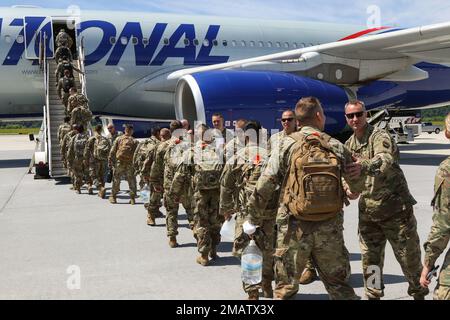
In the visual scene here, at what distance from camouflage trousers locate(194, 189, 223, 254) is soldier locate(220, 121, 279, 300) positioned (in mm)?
719

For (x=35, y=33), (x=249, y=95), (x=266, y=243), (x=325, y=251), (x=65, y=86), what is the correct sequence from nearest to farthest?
(x=325, y=251) → (x=266, y=243) → (x=249, y=95) → (x=65, y=86) → (x=35, y=33)

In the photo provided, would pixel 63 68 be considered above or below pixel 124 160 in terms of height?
above

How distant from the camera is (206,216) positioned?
5.37 m

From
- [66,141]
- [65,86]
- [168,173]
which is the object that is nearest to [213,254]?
[168,173]

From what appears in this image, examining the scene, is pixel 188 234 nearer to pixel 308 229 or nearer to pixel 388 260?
pixel 388 260

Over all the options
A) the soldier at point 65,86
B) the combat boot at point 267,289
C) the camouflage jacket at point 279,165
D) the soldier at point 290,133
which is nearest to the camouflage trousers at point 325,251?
the camouflage jacket at point 279,165

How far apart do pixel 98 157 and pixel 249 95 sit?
Result: 12.4 feet

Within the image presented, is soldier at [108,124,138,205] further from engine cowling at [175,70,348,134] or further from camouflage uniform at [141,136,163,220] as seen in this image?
engine cowling at [175,70,348,134]

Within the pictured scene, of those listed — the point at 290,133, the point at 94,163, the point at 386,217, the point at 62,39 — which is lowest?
the point at 94,163

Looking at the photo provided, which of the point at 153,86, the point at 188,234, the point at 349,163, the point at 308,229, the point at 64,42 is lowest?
the point at 188,234

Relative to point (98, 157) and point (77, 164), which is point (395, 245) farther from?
point (77, 164)

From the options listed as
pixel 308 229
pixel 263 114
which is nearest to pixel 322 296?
pixel 308 229

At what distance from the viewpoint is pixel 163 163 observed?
22.6 feet

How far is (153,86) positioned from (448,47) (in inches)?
307
